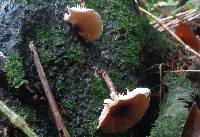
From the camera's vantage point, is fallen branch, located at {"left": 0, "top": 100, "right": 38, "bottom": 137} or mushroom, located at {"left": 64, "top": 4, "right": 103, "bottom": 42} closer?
fallen branch, located at {"left": 0, "top": 100, "right": 38, "bottom": 137}

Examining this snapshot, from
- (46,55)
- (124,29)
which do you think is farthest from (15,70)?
(124,29)

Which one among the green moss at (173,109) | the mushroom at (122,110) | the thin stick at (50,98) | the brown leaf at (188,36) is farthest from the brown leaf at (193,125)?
the brown leaf at (188,36)

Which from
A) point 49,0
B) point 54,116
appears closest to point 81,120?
point 54,116

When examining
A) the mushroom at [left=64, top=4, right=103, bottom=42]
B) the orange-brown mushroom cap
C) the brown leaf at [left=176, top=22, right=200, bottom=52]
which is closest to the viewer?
the orange-brown mushroom cap

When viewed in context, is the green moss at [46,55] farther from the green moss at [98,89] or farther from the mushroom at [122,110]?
the mushroom at [122,110]

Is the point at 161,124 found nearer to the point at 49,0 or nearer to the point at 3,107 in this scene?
the point at 3,107

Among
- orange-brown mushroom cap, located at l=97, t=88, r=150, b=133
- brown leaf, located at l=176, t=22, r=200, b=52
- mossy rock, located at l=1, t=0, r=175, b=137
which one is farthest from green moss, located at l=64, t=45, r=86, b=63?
brown leaf, located at l=176, t=22, r=200, b=52

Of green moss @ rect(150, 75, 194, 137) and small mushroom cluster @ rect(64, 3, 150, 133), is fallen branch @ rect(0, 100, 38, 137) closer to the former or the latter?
small mushroom cluster @ rect(64, 3, 150, 133)
